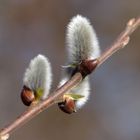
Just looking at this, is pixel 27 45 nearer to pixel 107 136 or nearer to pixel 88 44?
pixel 107 136

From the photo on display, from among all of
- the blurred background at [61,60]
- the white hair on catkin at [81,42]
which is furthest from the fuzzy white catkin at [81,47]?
the blurred background at [61,60]

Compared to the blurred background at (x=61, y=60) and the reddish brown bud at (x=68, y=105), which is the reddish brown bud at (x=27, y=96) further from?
the blurred background at (x=61, y=60)

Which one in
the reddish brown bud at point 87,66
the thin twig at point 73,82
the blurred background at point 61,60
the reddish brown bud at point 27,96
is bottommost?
the thin twig at point 73,82

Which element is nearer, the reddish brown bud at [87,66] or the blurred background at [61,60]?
the reddish brown bud at [87,66]

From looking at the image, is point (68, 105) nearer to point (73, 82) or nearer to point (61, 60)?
point (73, 82)

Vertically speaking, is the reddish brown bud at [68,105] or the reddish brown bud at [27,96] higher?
the reddish brown bud at [27,96]

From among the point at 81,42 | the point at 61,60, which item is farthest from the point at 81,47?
the point at 61,60
